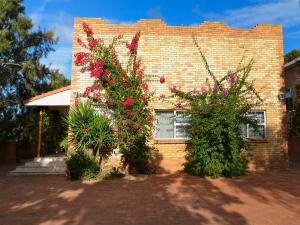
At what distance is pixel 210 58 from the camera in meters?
14.3

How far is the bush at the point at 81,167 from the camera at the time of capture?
1209 cm

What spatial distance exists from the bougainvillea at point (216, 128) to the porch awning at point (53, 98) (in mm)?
4711

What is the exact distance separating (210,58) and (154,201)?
25.2 ft

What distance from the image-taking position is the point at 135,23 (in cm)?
1434

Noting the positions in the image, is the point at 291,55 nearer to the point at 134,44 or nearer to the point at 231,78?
the point at 231,78

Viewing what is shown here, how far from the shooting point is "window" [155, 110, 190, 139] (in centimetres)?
1397

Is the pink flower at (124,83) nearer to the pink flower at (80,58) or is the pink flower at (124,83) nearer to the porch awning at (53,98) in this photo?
the pink flower at (80,58)

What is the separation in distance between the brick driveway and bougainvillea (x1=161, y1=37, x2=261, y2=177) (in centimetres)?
65

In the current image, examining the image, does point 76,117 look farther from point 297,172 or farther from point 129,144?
point 297,172

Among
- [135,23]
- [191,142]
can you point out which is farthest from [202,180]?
[135,23]

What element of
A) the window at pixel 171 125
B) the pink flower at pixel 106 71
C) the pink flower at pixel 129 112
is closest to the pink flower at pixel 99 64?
the pink flower at pixel 106 71

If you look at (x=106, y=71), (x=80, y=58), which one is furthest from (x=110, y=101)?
(x=80, y=58)

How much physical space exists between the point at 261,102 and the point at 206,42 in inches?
132

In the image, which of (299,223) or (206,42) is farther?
(206,42)
